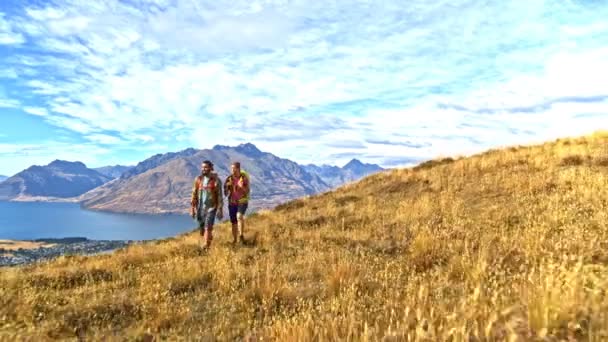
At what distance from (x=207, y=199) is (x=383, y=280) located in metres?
7.50

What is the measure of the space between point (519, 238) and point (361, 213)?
8.50m

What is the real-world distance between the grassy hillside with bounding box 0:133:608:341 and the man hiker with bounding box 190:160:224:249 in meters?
1.41

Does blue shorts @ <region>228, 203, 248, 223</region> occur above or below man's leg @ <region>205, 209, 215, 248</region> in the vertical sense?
above

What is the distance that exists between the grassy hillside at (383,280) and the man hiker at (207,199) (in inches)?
55.4

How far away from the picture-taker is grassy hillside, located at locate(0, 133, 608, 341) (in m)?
3.58

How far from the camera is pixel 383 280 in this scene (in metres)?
6.72

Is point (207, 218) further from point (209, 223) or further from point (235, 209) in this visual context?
point (235, 209)

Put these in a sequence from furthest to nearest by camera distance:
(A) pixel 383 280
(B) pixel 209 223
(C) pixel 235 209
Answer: (C) pixel 235 209 < (B) pixel 209 223 < (A) pixel 383 280

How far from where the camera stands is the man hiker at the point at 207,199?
12.8 metres

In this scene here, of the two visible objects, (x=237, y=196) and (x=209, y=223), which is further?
(x=237, y=196)

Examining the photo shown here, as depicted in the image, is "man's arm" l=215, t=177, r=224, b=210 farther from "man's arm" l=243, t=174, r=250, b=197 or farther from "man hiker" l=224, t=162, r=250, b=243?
"man's arm" l=243, t=174, r=250, b=197

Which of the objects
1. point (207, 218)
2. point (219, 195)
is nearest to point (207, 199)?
point (219, 195)

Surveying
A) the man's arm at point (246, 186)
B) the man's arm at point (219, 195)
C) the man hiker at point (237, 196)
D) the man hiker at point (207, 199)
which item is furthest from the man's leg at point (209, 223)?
the man's arm at point (246, 186)

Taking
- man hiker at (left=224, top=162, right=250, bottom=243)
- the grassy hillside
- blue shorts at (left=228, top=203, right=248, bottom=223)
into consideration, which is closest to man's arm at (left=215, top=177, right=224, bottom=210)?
man hiker at (left=224, top=162, right=250, bottom=243)
